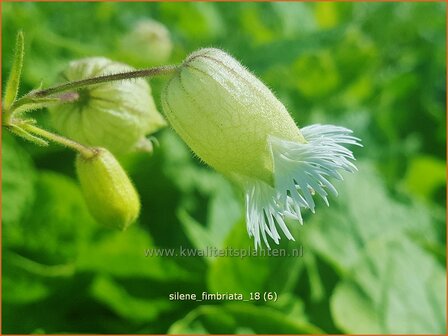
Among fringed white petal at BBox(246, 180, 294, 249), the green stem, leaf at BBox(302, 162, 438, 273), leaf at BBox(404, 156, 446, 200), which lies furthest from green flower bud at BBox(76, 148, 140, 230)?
leaf at BBox(404, 156, 446, 200)

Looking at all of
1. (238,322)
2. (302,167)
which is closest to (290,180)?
(302,167)

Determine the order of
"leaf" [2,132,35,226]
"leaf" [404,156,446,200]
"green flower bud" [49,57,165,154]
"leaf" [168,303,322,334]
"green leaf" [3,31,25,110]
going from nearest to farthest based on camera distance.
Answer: "green leaf" [3,31,25,110] < "green flower bud" [49,57,165,154] < "leaf" [168,303,322,334] < "leaf" [2,132,35,226] < "leaf" [404,156,446,200]

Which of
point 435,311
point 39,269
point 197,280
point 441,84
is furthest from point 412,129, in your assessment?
point 39,269

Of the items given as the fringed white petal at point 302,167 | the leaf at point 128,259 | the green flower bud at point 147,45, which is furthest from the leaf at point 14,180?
the fringed white petal at point 302,167

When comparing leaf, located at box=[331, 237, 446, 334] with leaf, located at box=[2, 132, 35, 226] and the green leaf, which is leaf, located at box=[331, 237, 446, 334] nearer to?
leaf, located at box=[2, 132, 35, 226]

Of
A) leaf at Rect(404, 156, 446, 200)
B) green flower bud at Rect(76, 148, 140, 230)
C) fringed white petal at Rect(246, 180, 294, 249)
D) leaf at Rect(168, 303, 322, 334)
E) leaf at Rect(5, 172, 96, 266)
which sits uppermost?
leaf at Rect(404, 156, 446, 200)

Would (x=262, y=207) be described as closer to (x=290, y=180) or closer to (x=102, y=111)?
(x=290, y=180)
